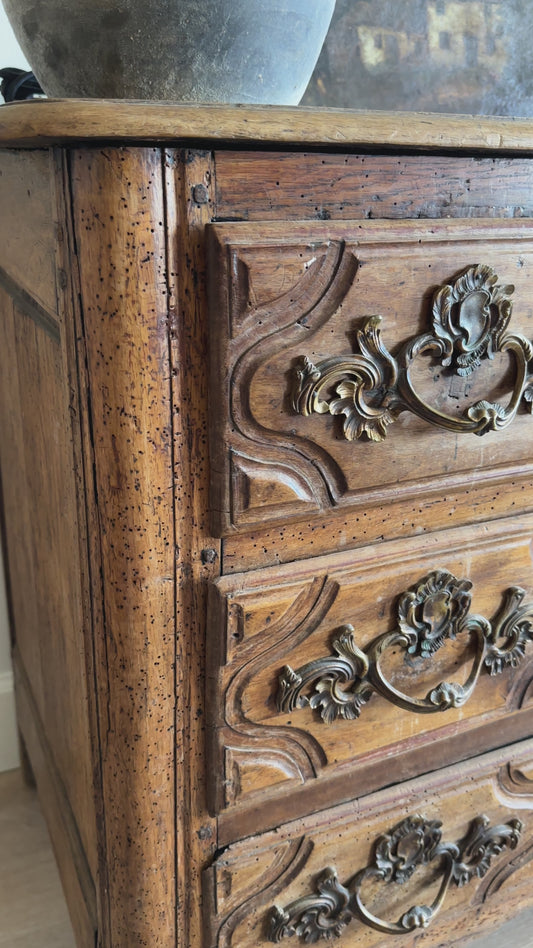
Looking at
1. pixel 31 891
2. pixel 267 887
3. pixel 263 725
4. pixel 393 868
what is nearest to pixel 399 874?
pixel 393 868

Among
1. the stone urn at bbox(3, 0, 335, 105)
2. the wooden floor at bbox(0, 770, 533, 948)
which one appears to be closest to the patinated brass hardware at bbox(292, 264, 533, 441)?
the stone urn at bbox(3, 0, 335, 105)

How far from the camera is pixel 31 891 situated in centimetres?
103

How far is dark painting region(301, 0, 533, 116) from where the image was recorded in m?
0.86

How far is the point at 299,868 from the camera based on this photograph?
0.66 m

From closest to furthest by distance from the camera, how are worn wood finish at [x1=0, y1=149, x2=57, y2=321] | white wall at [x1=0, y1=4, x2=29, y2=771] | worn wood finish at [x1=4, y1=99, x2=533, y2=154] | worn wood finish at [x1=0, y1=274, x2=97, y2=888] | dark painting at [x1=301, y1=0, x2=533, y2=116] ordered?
worn wood finish at [x1=4, y1=99, x2=533, y2=154]
worn wood finish at [x1=0, y1=149, x2=57, y2=321]
worn wood finish at [x1=0, y1=274, x2=97, y2=888]
dark painting at [x1=301, y1=0, x2=533, y2=116]
white wall at [x1=0, y1=4, x2=29, y2=771]

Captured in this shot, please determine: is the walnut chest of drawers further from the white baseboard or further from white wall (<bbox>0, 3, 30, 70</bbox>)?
the white baseboard

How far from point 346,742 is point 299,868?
119 millimetres

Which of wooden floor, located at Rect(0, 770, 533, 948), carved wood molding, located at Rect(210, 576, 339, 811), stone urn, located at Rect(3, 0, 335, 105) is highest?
stone urn, located at Rect(3, 0, 335, 105)

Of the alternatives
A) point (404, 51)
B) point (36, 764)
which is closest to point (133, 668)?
point (36, 764)

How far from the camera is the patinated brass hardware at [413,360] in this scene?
20.5 inches

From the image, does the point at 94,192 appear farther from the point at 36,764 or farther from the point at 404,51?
the point at 36,764

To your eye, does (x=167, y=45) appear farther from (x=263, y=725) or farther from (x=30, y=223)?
(x=263, y=725)

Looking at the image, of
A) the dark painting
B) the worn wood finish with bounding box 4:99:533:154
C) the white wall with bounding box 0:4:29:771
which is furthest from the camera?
the white wall with bounding box 0:4:29:771

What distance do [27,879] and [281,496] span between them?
80 centimetres
